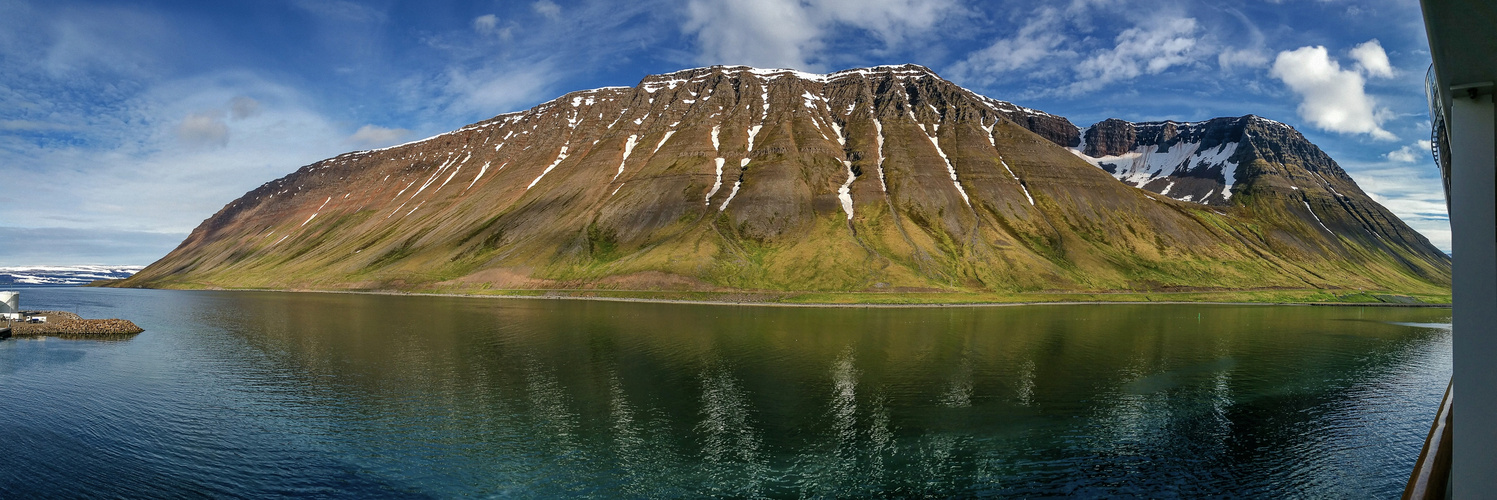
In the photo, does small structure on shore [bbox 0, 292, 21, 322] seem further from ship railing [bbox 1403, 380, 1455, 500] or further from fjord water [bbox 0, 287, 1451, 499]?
ship railing [bbox 1403, 380, 1455, 500]

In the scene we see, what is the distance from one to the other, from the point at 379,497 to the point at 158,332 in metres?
85.4

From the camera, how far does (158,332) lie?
3413 inches

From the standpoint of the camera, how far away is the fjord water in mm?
30516

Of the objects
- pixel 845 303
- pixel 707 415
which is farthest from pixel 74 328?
pixel 845 303

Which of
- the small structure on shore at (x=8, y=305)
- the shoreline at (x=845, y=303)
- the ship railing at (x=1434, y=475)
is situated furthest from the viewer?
the shoreline at (x=845, y=303)

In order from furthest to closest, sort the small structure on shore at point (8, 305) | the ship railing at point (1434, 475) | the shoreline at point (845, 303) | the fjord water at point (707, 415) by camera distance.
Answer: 1. the shoreline at point (845, 303)
2. the small structure on shore at point (8, 305)
3. the fjord water at point (707, 415)
4. the ship railing at point (1434, 475)

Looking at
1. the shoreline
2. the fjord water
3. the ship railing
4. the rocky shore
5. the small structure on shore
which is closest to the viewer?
the ship railing

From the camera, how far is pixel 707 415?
1644 inches

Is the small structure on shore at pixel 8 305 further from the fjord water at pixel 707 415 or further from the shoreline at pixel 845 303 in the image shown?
the shoreline at pixel 845 303

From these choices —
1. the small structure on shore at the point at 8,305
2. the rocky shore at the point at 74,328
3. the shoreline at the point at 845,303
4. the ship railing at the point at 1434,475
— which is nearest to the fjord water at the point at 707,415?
the rocky shore at the point at 74,328

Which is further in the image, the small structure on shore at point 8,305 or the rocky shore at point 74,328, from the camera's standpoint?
the small structure on shore at point 8,305

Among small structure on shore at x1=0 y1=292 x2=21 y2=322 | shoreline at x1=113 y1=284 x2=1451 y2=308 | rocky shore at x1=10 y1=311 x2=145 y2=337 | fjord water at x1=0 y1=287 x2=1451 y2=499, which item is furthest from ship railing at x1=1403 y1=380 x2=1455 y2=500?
small structure on shore at x1=0 y1=292 x2=21 y2=322

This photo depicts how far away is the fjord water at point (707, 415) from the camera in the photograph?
30516 mm

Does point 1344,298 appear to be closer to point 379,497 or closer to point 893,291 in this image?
point 893,291
